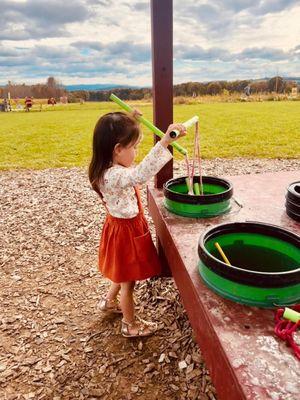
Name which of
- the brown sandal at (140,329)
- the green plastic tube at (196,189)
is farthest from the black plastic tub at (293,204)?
the brown sandal at (140,329)

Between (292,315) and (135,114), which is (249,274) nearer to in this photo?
(292,315)

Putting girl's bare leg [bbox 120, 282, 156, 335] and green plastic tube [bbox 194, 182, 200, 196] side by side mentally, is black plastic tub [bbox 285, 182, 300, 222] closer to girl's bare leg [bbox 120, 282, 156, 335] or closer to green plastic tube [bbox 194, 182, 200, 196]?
green plastic tube [bbox 194, 182, 200, 196]

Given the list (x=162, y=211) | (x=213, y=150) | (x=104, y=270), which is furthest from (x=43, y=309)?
(x=213, y=150)

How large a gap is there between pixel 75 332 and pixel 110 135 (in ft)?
4.24

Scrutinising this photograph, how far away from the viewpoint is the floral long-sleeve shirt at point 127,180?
1707mm

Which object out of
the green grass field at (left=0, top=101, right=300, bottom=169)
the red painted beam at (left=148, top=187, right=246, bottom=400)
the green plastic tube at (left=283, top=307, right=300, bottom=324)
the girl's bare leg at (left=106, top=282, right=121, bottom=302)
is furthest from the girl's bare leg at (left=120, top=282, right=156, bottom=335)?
the green grass field at (left=0, top=101, right=300, bottom=169)

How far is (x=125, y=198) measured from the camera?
1948mm

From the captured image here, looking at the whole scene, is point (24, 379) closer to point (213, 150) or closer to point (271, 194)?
point (271, 194)

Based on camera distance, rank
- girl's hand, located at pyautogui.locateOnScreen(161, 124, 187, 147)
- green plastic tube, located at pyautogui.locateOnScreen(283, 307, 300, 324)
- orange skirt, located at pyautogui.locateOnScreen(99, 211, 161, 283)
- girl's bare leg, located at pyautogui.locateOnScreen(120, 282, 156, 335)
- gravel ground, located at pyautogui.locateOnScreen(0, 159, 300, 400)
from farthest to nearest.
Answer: girl's bare leg, located at pyautogui.locateOnScreen(120, 282, 156, 335)
orange skirt, located at pyautogui.locateOnScreen(99, 211, 161, 283)
gravel ground, located at pyautogui.locateOnScreen(0, 159, 300, 400)
girl's hand, located at pyautogui.locateOnScreen(161, 124, 187, 147)
green plastic tube, located at pyautogui.locateOnScreen(283, 307, 300, 324)

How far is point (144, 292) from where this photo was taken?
2.67 meters

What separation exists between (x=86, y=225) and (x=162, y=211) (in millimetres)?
1902

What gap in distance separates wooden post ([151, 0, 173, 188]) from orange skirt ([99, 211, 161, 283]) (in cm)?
76

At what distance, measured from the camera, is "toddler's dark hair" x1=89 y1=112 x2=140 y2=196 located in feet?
5.98

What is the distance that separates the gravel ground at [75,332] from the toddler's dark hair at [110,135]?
105cm
